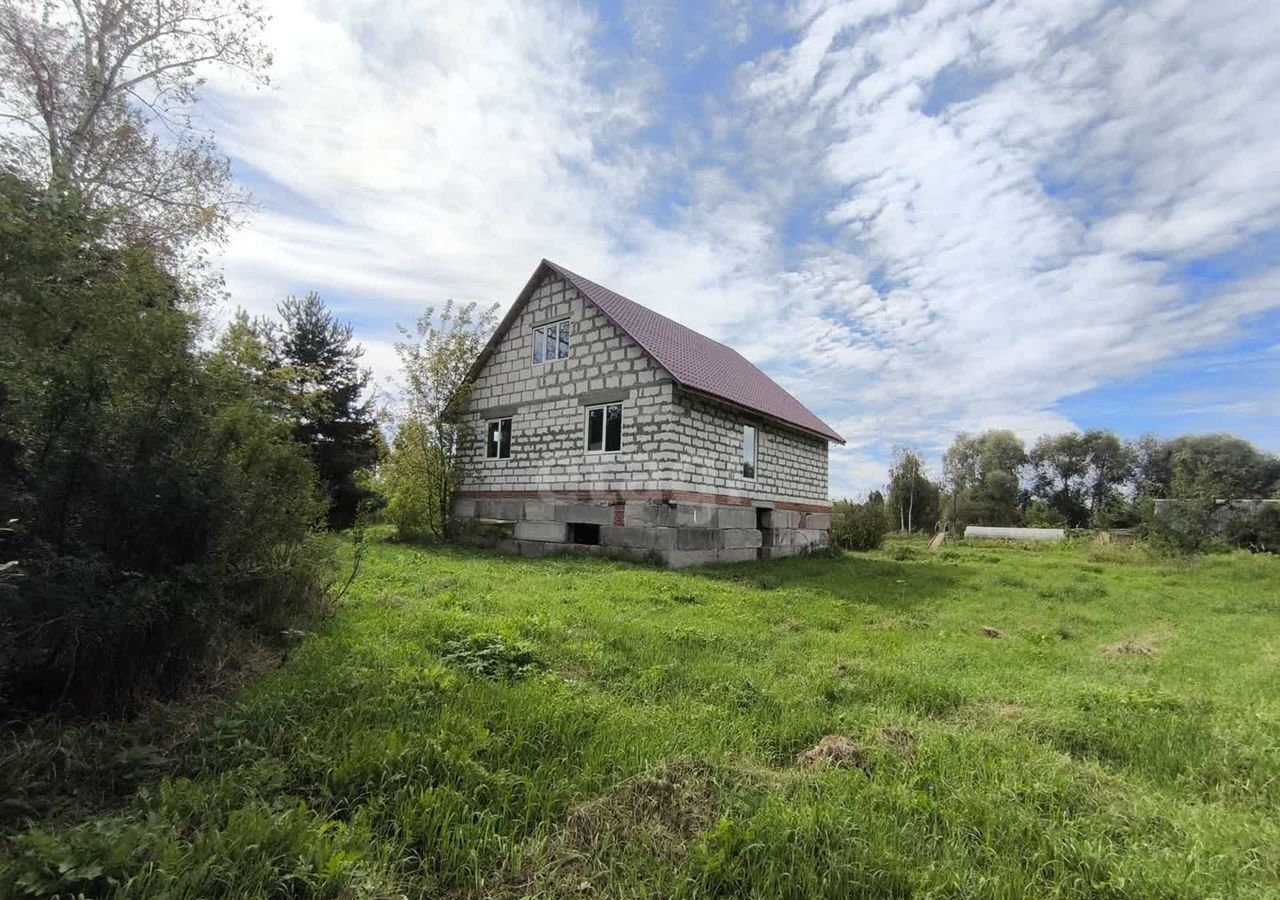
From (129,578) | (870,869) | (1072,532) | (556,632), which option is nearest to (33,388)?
(129,578)

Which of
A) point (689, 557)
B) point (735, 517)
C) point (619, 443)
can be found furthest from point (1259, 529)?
point (619, 443)

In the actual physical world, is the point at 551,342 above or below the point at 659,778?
above

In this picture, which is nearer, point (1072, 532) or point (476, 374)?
point (476, 374)

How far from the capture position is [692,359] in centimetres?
1680

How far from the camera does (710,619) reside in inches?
314

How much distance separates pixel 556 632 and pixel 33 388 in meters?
4.39

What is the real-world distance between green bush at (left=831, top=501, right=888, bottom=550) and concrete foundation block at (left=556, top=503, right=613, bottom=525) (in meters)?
11.8

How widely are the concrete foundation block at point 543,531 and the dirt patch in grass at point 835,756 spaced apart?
12.0 m

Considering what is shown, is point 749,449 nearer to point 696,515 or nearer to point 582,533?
point 696,515

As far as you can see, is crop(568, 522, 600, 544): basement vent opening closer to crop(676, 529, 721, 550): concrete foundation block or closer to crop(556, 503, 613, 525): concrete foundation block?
crop(556, 503, 613, 525): concrete foundation block

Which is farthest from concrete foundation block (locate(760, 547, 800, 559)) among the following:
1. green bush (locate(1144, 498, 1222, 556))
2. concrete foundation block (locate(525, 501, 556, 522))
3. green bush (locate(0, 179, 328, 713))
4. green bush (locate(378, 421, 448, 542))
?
green bush (locate(0, 179, 328, 713))

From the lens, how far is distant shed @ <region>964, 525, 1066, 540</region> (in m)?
35.6

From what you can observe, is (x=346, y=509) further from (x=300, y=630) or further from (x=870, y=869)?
(x=870, y=869)

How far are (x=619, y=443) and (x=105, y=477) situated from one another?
1152cm
